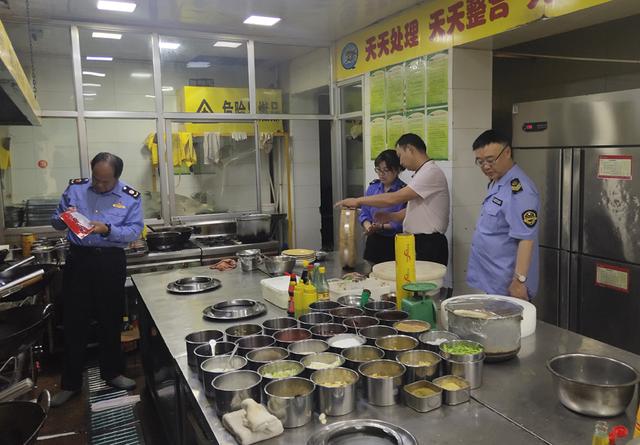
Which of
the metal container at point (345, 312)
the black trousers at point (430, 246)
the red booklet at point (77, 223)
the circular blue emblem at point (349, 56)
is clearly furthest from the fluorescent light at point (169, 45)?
the metal container at point (345, 312)

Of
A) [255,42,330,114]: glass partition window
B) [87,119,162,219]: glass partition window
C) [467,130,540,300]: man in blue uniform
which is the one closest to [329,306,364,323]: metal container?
[467,130,540,300]: man in blue uniform

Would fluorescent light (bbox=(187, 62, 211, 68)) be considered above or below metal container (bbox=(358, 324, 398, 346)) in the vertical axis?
above

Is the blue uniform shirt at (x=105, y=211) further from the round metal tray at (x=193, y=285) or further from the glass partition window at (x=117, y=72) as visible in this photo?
the glass partition window at (x=117, y=72)

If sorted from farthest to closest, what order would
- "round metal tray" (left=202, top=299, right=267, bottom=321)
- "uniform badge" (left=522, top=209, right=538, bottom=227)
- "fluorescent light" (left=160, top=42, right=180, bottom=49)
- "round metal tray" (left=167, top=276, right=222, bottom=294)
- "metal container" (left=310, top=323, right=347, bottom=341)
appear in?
"fluorescent light" (left=160, top=42, right=180, bottom=49) < "round metal tray" (left=167, top=276, right=222, bottom=294) < "uniform badge" (left=522, top=209, right=538, bottom=227) < "round metal tray" (left=202, top=299, right=267, bottom=321) < "metal container" (left=310, top=323, right=347, bottom=341)

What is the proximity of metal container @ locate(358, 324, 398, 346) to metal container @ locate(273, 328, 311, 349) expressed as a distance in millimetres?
206

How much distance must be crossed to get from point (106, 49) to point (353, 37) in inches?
97.6

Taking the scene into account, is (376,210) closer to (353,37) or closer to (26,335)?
(353,37)

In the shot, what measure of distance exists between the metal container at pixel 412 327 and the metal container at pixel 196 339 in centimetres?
68

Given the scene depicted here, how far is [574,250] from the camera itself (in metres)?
3.55

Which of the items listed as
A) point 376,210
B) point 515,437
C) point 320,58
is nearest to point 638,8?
point 376,210

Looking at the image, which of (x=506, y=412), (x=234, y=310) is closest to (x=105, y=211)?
(x=234, y=310)

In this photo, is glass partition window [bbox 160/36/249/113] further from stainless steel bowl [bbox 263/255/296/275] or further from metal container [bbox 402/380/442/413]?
metal container [bbox 402/380/442/413]

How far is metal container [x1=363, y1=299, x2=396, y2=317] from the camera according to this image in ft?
6.95

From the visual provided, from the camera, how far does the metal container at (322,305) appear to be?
7.20ft
